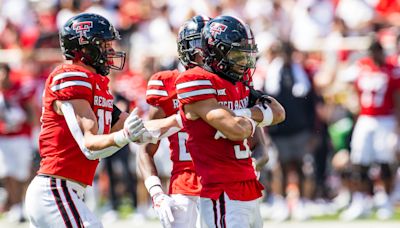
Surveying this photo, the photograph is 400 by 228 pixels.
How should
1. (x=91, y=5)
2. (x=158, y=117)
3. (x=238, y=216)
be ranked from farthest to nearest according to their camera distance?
1. (x=91, y=5)
2. (x=158, y=117)
3. (x=238, y=216)

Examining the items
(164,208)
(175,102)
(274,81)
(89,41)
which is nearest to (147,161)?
(175,102)

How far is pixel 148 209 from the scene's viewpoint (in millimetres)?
12070

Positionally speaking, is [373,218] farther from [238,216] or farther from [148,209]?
[238,216]

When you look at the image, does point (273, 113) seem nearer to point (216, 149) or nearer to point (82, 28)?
point (216, 149)

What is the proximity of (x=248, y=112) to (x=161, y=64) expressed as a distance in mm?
6694

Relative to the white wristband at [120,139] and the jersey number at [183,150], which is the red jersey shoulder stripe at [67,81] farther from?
the jersey number at [183,150]

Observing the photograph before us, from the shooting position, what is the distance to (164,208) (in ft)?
19.1

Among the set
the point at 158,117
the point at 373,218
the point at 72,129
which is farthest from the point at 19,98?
the point at 72,129

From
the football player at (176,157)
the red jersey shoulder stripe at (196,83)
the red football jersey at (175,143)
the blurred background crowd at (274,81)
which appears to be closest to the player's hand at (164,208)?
the football player at (176,157)

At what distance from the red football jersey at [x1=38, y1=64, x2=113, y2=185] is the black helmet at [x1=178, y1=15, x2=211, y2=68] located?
1.95 ft

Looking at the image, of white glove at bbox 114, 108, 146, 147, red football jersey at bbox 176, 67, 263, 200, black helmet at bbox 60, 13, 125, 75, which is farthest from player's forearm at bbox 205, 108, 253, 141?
black helmet at bbox 60, 13, 125, 75

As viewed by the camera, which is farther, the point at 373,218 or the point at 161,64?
the point at 161,64

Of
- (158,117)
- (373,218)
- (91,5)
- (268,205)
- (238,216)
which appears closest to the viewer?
(238,216)

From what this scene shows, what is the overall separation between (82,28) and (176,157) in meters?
1.05
